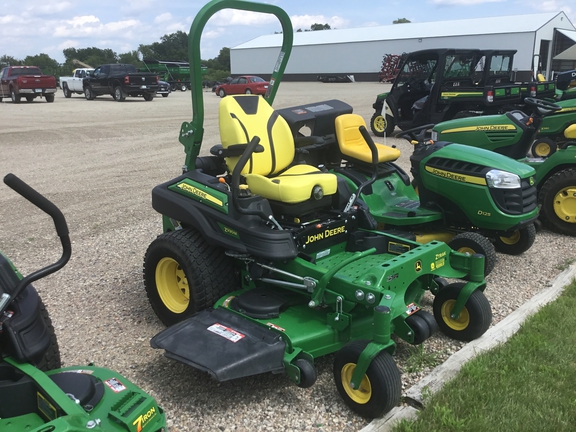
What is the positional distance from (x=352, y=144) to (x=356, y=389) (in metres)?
2.90

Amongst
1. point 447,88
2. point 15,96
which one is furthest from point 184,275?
point 15,96

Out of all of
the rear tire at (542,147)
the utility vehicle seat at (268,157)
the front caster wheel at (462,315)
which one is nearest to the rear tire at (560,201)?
the front caster wheel at (462,315)

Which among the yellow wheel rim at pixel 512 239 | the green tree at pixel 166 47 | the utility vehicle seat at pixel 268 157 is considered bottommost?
the yellow wheel rim at pixel 512 239

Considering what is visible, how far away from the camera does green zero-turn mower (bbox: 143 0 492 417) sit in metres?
2.86

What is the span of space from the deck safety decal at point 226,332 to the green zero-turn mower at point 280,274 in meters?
0.01

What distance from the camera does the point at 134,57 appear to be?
57.5m

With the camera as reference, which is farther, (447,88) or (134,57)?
(134,57)

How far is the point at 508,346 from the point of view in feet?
11.0

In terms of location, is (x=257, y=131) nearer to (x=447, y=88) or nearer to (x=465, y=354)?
(x=465, y=354)

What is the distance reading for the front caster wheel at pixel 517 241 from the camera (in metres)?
5.05

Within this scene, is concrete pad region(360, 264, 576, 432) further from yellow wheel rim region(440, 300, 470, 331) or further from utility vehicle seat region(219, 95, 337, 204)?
utility vehicle seat region(219, 95, 337, 204)

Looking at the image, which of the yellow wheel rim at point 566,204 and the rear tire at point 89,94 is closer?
the yellow wheel rim at point 566,204

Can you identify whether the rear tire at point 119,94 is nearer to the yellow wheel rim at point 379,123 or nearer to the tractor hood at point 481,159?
the yellow wheel rim at point 379,123

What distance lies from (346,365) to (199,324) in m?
0.88
